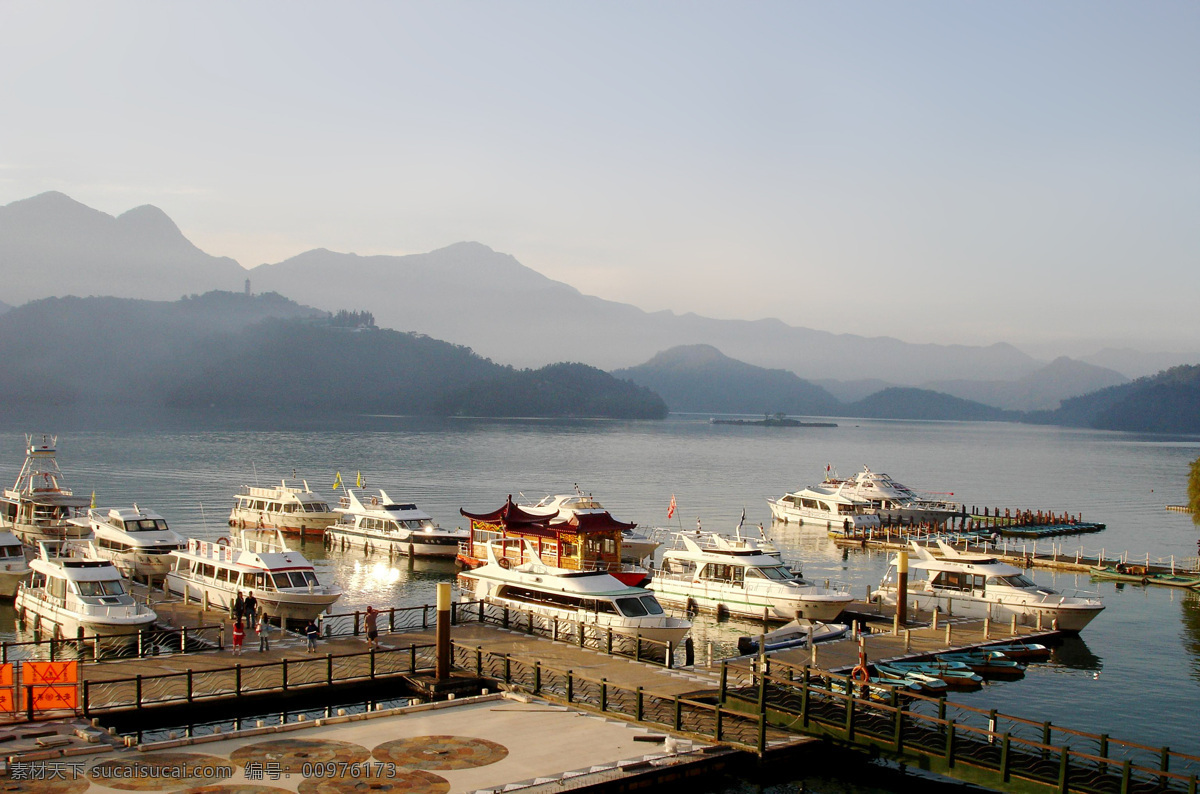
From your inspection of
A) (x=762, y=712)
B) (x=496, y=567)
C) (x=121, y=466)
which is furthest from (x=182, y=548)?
(x=121, y=466)

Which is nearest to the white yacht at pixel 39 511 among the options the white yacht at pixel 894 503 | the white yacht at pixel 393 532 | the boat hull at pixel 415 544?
the white yacht at pixel 393 532

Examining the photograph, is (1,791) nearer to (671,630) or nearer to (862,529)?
(671,630)

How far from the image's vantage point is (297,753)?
21078 millimetres

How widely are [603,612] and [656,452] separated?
163379mm

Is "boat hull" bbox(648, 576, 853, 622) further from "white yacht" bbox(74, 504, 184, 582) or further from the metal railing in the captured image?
"white yacht" bbox(74, 504, 184, 582)

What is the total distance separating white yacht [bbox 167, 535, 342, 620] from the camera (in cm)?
3966

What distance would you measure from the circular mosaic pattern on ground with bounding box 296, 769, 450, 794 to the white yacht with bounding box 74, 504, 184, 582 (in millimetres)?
30872

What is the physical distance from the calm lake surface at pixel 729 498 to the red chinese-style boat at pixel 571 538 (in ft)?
16.9

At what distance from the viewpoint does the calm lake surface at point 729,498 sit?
35375mm

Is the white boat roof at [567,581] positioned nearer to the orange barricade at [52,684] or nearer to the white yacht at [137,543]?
the orange barricade at [52,684]

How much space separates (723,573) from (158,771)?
29804mm

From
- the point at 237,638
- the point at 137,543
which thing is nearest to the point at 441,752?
the point at 237,638

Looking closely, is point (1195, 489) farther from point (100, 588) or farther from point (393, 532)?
point (100, 588)

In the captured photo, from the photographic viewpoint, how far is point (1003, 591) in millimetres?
43156
